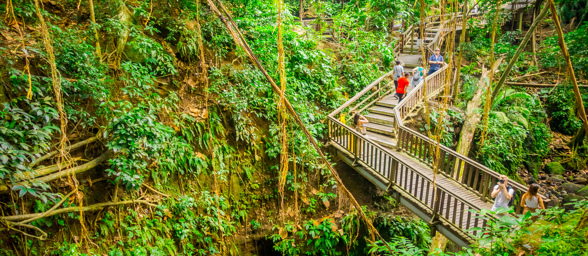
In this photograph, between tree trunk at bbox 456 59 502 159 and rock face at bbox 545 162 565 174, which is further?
rock face at bbox 545 162 565 174

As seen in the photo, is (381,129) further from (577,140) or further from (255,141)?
(577,140)

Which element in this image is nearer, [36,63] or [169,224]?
[36,63]

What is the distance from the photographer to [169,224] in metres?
5.49

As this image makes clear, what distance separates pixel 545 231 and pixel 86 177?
6.25 metres

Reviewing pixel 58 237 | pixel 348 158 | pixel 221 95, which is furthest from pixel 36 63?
pixel 348 158

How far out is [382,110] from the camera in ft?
32.7

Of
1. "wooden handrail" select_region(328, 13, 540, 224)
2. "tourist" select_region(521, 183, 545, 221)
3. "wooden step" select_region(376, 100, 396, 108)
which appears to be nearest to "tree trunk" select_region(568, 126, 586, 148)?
"wooden handrail" select_region(328, 13, 540, 224)

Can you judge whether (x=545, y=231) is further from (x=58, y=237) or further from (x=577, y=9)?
(x=577, y=9)

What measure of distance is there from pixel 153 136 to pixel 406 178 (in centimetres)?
502

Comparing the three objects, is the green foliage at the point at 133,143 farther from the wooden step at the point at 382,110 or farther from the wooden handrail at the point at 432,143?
the wooden step at the point at 382,110

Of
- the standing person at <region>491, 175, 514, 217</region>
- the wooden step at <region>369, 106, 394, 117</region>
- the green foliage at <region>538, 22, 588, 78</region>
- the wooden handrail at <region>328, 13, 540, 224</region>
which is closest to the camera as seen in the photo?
the standing person at <region>491, 175, 514, 217</region>

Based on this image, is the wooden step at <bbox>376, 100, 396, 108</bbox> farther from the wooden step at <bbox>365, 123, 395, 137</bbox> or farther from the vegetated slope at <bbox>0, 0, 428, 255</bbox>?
the vegetated slope at <bbox>0, 0, 428, 255</bbox>

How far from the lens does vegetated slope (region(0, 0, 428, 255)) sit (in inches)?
154

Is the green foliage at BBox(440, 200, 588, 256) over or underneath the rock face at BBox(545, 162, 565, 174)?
over
